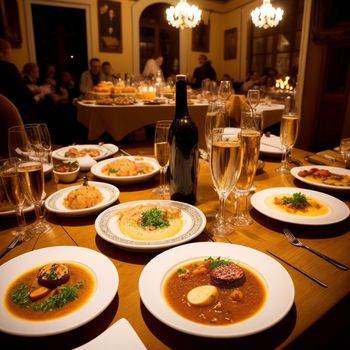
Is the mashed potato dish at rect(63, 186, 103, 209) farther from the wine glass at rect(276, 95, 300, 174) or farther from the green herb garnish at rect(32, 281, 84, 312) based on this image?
the wine glass at rect(276, 95, 300, 174)

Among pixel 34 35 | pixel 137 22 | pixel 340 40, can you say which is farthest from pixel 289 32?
pixel 34 35

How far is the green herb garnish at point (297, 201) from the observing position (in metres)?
1.05

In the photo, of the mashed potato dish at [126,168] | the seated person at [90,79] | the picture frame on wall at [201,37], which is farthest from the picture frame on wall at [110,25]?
the mashed potato dish at [126,168]

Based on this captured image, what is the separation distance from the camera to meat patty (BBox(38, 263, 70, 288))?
68 cm

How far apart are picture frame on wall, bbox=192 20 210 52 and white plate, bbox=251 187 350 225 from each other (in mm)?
10809

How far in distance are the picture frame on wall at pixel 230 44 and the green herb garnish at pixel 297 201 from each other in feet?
35.2

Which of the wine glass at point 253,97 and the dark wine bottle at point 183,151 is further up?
the wine glass at point 253,97

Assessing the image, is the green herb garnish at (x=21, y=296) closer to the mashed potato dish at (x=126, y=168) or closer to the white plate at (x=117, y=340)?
the white plate at (x=117, y=340)

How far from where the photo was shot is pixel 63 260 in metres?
0.78

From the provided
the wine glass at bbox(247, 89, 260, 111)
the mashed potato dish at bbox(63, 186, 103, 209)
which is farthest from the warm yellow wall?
the mashed potato dish at bbox(63, 186, 103, 209)

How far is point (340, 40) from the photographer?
5168 millimetres

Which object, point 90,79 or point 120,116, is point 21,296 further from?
point 90,79

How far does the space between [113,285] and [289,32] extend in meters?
9.63

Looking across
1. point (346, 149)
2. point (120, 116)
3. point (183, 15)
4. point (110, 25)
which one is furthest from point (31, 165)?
point (110, 25)
